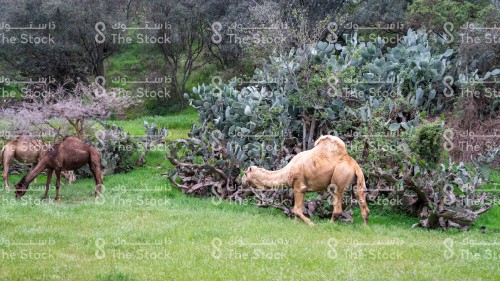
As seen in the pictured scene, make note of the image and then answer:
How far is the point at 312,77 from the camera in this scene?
17594 mm

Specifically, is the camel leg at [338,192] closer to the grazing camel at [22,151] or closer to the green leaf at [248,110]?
the green leaf at [248,110]

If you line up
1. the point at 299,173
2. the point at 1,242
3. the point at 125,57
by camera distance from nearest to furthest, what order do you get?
the point at 1,242 < the point at 299,173 < the point at 125,57

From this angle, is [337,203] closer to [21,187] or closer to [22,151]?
[21,187]

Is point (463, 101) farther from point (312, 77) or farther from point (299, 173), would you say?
point (299, 173)

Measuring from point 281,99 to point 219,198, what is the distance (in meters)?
3.71

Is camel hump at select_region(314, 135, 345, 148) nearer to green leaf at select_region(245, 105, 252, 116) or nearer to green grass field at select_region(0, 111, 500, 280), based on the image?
green grass field at select_region(0, 111, 500, 280)

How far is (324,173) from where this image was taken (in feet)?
41.9

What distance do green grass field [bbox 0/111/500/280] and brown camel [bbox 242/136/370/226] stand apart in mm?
554

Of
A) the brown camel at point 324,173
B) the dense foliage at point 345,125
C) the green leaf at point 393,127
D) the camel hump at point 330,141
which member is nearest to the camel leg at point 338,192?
the brown camel at point 324,173

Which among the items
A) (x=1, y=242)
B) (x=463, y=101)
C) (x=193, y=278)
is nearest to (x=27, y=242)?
(x=1, y=242)

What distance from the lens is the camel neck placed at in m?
13.2

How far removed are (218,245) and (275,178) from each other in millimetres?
2995

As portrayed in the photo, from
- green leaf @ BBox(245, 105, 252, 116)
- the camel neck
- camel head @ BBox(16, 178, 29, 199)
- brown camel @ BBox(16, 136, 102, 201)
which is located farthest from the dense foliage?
camel head @ BBox(16, 178, 29, 199)

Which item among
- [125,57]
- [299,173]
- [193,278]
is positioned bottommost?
[193,278]
